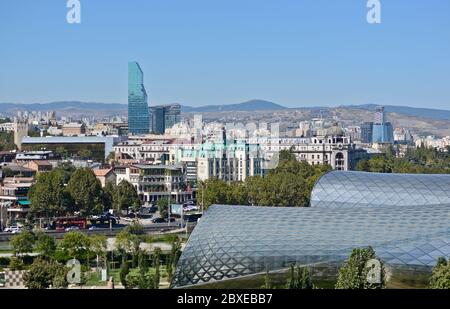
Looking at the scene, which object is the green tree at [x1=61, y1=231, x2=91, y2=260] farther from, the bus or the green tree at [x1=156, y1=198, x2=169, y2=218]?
the green tree at [x1=156, y1=198, x2=169, y2=218]

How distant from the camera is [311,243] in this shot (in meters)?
22.1

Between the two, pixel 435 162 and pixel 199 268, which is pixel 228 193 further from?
pixel 435 162

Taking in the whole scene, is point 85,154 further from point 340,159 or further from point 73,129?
point 73,129

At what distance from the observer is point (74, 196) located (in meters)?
43.8

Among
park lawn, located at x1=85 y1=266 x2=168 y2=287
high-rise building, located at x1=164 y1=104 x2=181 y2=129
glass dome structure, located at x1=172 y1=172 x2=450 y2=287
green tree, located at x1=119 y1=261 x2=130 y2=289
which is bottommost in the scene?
park lawn, located at x1=85 y1=266 x2=168 y2=287

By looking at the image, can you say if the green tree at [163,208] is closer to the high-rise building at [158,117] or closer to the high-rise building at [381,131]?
the high-rise building at [158,117]

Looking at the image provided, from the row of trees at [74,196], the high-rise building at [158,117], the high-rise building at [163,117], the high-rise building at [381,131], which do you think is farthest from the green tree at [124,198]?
the high-rise building at [381,131]

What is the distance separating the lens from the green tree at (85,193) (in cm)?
4350

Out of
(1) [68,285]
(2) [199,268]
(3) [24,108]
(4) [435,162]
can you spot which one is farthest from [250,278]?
(3) [24,108]

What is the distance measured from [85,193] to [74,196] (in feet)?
1.54

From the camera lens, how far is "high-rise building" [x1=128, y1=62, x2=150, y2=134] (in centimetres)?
11450

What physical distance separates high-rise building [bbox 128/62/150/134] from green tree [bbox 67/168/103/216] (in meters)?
68.8

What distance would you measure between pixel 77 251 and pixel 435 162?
156ft

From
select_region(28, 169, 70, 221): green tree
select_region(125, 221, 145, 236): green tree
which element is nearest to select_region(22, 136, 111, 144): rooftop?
select_region(28, 169, 70, 221): green tree
